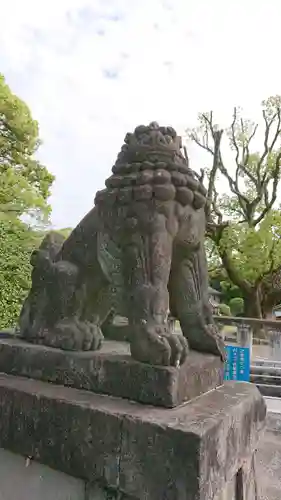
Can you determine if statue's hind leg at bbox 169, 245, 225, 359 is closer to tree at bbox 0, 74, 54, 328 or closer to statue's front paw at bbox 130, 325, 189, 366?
statue's front paw at bbox 130, 325, 189, 366

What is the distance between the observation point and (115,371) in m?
1.64

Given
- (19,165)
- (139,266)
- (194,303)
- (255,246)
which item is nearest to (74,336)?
(139,266)

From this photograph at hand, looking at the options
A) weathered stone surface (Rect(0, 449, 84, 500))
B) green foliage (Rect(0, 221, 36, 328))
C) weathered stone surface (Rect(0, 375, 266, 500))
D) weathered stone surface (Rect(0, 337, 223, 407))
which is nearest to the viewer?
weathered stone surface (Rect(0, 375, 266, 500))

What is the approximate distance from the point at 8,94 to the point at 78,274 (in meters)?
9.49

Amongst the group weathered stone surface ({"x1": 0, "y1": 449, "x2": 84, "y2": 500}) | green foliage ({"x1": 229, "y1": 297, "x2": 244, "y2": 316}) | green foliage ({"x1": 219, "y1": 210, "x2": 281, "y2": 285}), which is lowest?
weathered stone surface ({"x1": 0, "y1": 449, "x2": 84, "y2": 500})

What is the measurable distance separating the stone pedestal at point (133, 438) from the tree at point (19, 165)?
7.69 metres

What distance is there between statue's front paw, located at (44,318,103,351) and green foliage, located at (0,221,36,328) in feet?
16.6

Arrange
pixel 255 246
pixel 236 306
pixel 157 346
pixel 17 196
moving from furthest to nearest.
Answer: pixel 236 306 < pixel 255 246 < pixel 17 196 < pixel 157 346

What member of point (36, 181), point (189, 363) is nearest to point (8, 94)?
point (36, 181)

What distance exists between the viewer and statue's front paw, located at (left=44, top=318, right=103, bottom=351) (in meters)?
1.87

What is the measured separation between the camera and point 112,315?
2.35 m

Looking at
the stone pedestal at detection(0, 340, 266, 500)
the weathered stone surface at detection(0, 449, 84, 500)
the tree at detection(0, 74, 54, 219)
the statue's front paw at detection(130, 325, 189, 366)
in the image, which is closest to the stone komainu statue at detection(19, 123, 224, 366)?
the statue's front paw at detection(130, 325, 189, 366)

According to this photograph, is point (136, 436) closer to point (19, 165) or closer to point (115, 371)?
point (115, 371)

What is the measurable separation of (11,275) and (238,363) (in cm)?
432
